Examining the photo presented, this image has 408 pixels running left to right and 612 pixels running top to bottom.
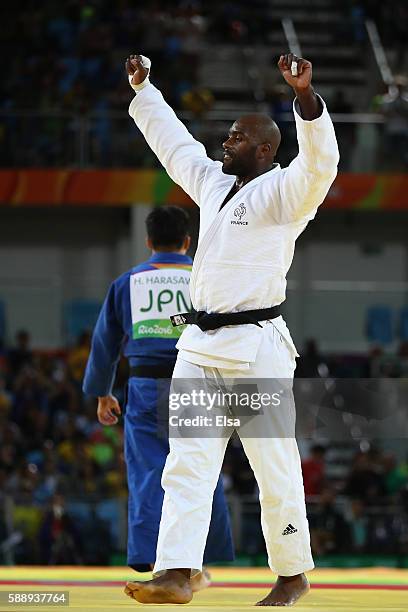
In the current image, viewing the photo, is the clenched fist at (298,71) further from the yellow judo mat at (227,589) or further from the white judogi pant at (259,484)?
the yellow judo mat at (227,589)

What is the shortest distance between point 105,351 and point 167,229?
0.65 metres

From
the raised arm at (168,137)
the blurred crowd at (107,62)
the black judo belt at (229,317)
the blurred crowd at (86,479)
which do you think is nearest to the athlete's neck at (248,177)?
the raised arm at (168,137)

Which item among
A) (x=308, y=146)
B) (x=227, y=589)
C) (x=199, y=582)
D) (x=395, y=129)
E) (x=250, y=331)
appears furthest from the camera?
(x=395, y=129)

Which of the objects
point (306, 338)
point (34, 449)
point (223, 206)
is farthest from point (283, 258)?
point (306, 338)

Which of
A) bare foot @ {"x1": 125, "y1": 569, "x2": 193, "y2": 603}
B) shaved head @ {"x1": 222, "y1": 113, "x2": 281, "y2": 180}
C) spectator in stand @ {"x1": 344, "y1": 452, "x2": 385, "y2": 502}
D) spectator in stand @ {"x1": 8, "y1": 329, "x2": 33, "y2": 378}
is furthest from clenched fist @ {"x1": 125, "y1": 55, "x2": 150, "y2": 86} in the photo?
spectator in stand @ {"x1": 8, "y1": 329, "x2": 33, "y2": 378}

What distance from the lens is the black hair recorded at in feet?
20.3

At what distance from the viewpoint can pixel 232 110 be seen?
15.7 m

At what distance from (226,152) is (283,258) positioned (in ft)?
1.51

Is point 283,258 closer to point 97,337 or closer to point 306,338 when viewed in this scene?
point 97,337

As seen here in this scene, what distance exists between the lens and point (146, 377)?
603 centimetres

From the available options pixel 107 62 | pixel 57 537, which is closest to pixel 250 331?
pixel 57 537

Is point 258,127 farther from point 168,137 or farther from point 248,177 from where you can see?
point 168,137

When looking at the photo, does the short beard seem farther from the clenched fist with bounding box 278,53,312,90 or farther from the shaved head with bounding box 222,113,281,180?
the clenched fist with bounding box 278,53,312,90

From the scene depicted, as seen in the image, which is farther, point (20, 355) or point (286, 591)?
point (20, 355)
